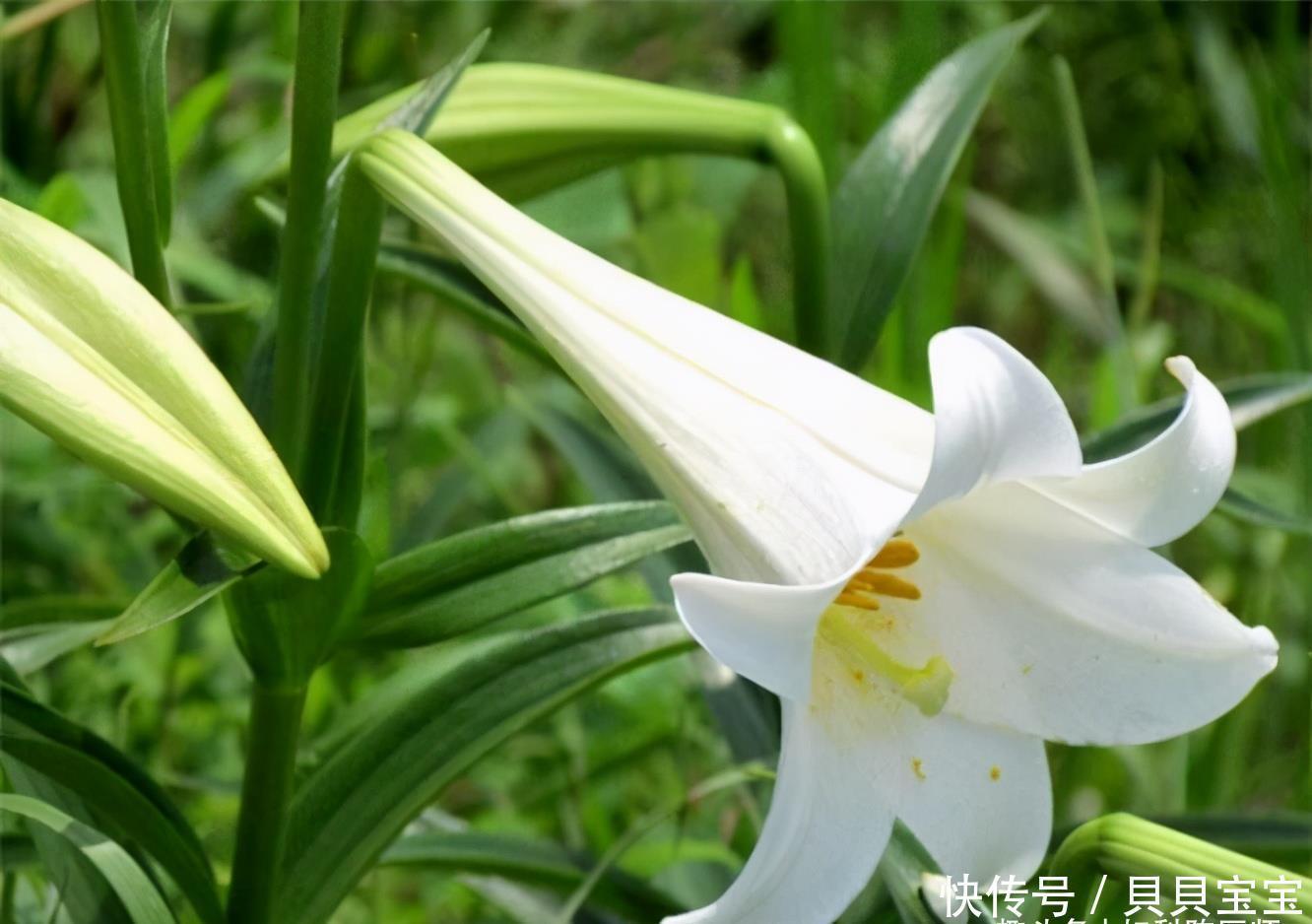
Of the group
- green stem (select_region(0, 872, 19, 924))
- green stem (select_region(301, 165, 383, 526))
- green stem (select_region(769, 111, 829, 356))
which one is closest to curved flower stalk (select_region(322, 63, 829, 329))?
green stem (select_region(769, 111, 829, 356))

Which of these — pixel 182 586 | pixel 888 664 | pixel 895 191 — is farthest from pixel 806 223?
pixel 182 586

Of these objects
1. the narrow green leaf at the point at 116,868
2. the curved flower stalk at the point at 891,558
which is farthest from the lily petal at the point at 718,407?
the narrow green leaf at the point at 116,868

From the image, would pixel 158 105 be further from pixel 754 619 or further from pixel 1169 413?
pixel 1169 413

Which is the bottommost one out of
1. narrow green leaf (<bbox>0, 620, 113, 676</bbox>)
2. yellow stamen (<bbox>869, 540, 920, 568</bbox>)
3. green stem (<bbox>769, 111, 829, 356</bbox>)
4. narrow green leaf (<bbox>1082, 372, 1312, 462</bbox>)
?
narrow green leaf (<bbox>1082, 372, 1312, 462</bbox>)

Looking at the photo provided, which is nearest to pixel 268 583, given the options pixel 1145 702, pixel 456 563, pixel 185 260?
pixel 456 563

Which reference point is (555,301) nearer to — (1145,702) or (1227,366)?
(1145,702)

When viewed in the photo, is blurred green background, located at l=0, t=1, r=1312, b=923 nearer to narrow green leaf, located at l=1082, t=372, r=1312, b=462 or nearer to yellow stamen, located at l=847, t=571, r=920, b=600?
narrow green leaf, located at l=1082, t=372, r=1312, b=462
